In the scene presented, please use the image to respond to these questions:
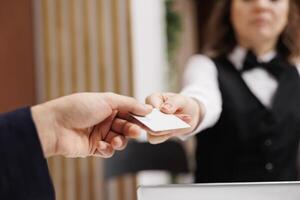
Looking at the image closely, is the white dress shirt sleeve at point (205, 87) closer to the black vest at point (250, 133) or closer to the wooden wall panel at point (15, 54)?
the black vest at point (250, 133)

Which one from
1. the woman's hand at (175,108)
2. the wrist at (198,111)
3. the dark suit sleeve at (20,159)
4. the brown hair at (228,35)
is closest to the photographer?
the dark suit sleeve at (20,159)

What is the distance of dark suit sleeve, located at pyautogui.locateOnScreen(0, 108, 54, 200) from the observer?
778 millimetres

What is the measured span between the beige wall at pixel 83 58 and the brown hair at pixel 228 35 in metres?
0.85

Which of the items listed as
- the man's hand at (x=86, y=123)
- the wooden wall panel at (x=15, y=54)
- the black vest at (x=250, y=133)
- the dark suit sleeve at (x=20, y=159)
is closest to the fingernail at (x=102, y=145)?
the man's hand at (x=86, y=123)

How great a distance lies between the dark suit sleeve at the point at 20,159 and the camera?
0.78 metres

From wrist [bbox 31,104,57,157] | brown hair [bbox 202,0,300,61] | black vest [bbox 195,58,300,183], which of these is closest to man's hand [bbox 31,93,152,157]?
wrist [bbox 31,104,57,157]

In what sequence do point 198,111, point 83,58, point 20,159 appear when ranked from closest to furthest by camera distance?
point 20,159 → point 198,111 → point 83,58

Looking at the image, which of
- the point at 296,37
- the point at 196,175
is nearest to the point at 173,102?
the point at 196,175

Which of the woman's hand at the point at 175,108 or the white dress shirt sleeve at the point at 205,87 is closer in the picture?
the woman's hand at the point at 175,108

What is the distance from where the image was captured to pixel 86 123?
3.26 ft

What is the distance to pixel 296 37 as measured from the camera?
1.77m

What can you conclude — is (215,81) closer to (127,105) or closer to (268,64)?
(268,64)

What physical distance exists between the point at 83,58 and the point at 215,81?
1.12 m

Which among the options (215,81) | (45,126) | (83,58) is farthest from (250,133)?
(83,58)
